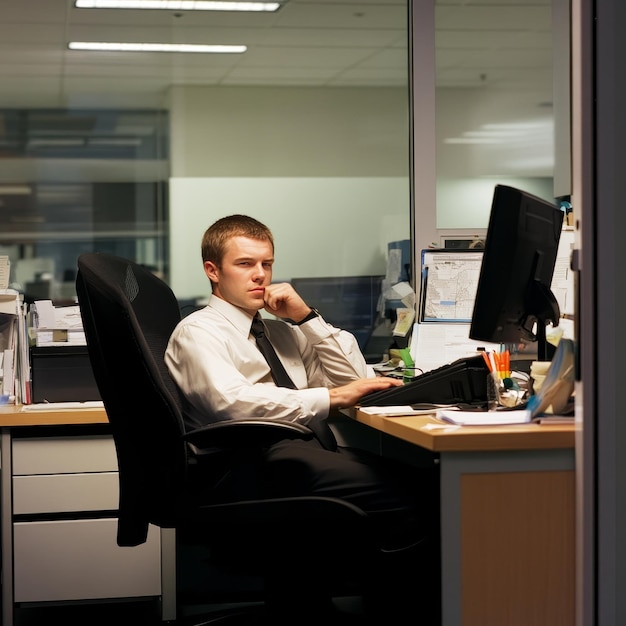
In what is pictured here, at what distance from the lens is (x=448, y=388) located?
2324mm

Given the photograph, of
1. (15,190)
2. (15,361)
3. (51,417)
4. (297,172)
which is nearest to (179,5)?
(297,172)

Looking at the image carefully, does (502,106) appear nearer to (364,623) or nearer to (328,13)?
(328,13)

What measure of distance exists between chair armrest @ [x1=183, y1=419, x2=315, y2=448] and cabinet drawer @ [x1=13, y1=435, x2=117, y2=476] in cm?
89

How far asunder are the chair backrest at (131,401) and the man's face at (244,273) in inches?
14.9

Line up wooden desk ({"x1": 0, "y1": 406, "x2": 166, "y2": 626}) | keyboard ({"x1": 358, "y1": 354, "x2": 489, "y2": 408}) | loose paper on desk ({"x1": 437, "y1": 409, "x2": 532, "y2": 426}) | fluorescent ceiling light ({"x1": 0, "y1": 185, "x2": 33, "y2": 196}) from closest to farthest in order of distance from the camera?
1. loose paper on desk ({"x1": 437, "y1": 409, "x2": 532, "y2": 426})
2. keyboard ({"x1": 358, "y1": 354, "x2": 489, "y2": 408})
3. wooden desk ({"x1": 0, "y1": 406, "x2": 166, "y2": 626})
4. fluorescent ceiling light ({"x1": 0, "y1": 185, "x2": 33, "y2": 196})

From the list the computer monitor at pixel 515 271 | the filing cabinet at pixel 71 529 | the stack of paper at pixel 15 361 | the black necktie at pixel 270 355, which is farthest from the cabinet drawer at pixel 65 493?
the computer monitor at pixel 515 271

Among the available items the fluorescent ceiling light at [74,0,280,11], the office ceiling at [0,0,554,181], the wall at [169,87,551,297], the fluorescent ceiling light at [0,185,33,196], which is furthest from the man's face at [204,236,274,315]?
the fluorescent ceiling light at [74,0,280,11]

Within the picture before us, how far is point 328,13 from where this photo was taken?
4.08 m

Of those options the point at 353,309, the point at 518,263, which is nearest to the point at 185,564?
the point at 353,309

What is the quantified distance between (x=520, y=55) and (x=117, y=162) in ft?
7.72

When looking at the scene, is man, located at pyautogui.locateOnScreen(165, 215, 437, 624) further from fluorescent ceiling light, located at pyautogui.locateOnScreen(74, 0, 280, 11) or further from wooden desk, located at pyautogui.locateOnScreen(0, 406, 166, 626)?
fluorescent ceiling light, located at pyautogui.locateOnScreen(74, 0, 280, 11)

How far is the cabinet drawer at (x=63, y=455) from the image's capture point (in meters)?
2.80

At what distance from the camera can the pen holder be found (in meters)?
2.22

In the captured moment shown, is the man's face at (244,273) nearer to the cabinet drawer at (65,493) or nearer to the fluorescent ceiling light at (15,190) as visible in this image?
the cabinet drawer at (65,493)
